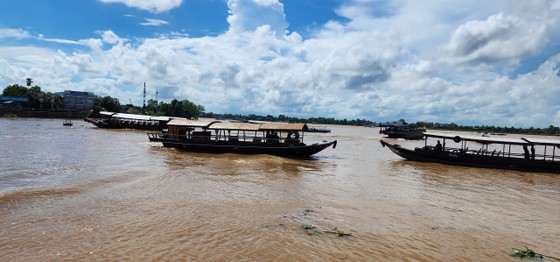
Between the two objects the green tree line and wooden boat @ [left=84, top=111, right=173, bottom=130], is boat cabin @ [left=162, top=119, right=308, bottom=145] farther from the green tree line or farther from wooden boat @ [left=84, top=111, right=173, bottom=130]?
the green tree line

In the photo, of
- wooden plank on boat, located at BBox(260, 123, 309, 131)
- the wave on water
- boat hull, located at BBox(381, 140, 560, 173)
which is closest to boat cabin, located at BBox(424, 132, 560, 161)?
boat hull, located at BBox(381, 140, 560, 173)

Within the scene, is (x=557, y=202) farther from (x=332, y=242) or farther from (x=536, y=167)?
(x=332, y=242)

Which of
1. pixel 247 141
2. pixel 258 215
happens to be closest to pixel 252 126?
pixel 247 141

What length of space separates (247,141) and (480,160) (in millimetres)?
15453

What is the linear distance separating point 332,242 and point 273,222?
1.84 metres

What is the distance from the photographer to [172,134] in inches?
1091

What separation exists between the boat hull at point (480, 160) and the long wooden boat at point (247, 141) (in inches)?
247

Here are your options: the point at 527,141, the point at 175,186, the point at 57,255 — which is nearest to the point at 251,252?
the point at 57,255

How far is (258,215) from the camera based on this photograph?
30.4 ft

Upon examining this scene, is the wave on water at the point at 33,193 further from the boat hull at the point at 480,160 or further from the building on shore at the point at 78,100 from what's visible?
the building on shore at the point at 78,100

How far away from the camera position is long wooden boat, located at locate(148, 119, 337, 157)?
23.9 metres

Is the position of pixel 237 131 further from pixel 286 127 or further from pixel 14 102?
pixel 14 102

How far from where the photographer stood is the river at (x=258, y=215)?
6793 mm

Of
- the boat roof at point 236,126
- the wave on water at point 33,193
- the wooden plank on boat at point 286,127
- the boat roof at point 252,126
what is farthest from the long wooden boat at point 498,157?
the wave on water at point 33,193
